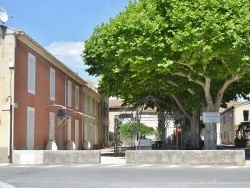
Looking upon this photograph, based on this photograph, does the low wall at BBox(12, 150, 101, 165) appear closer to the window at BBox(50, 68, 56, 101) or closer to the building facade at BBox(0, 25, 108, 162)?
the building facade at BBox(0, 25, 108, 162)

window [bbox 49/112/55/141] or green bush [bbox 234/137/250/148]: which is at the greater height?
window [bbox 49/112/55/141]

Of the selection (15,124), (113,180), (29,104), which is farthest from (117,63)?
(113,180)

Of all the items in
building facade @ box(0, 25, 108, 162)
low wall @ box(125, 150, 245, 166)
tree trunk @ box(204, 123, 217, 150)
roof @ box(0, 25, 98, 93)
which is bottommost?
low wall @ box(125, 150, 245, 166)

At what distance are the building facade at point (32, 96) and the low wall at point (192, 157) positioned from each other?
5832 mm

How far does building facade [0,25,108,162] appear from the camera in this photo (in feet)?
71.3

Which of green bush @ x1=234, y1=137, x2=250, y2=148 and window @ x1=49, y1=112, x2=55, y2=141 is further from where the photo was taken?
green bush @ x1=234, y1=137, x2=250, y2=148

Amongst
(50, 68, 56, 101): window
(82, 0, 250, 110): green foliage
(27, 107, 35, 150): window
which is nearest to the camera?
(82, 0, 250, 110): green foliage

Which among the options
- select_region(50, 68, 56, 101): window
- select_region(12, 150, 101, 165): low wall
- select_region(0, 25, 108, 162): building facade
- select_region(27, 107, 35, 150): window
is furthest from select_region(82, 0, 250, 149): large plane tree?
select_region(12, 150, 101, 165): low wall

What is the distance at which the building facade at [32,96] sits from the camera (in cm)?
2172

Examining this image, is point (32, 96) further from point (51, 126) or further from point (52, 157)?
point (52, 157)

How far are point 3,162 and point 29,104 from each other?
13.1 feet

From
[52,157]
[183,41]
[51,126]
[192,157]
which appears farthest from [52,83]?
[192,157]

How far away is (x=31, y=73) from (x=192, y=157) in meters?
9.82

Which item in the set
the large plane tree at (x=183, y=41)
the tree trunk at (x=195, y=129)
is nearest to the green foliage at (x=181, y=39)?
the large plane tree at (x=183, y=41)
